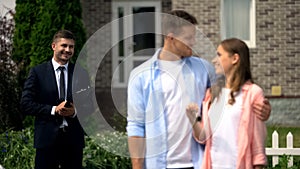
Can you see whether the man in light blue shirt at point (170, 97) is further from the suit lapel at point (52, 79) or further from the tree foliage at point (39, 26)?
the tree foliage at point (39, 26)

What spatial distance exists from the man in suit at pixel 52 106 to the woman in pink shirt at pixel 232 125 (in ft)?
6.44

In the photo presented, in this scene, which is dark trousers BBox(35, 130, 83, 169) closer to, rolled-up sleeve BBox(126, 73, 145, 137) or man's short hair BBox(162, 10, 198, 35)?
rolled-up sleeve BBox(126, 73, 145, 137)

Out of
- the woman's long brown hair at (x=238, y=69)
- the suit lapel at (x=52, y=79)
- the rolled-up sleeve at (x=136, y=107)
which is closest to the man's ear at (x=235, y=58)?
A: the woman's long brown hair at (x=238, y=69)

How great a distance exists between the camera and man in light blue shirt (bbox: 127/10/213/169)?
15.9 feet

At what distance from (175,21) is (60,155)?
94.5 inches

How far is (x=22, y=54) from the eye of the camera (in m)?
12.5

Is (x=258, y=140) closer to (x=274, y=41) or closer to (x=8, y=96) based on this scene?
(x=8, y=96)

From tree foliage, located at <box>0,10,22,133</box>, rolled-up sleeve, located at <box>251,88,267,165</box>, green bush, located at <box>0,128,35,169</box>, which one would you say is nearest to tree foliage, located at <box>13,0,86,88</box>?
tree foliage, located at <box>0,10,22,133</box>

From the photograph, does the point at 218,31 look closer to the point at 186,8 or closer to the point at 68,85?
the point at 186,8

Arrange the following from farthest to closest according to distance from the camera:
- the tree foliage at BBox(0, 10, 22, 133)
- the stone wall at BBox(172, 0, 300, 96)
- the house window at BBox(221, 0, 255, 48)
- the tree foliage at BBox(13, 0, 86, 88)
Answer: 1. the house window at BBox(221, 0, 255, 48)
2. the stone wall at BBox(172, 0, 300, 96)
3. the tree foliage at BBox(13, 0, 86, 88)
4. the tree foliage at BBox(0, 10, 22, 133)

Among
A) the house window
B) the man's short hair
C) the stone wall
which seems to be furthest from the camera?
the house window

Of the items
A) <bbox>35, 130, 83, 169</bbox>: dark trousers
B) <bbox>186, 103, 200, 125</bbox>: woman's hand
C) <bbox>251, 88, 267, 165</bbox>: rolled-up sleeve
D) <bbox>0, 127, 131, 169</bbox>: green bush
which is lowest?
<bbox>0, 127, 131, 169</bbox>: green bush

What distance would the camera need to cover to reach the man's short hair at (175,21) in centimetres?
482

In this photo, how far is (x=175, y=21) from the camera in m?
4.84
